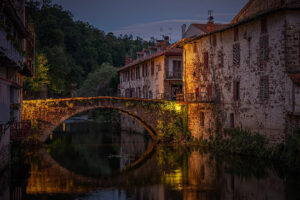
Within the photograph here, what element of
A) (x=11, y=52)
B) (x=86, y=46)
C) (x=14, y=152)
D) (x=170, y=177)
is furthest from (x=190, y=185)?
(x=86, y=46)

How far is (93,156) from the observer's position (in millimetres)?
32125

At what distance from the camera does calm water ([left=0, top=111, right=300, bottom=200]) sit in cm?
1977

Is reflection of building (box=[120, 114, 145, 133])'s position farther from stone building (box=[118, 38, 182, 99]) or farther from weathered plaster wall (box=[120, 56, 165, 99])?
weathered plaster wall (box=[120, 56, 165, 99])

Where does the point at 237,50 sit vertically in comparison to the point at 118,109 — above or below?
above

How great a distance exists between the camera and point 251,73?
30.7 meters

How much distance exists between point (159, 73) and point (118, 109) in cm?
986

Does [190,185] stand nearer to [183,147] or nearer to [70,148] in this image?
[183,147]

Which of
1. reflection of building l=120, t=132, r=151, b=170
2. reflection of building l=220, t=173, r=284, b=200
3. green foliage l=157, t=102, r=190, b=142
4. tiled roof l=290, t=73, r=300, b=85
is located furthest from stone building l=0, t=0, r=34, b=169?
tiled roof l=290, t=73, r=300, b=85

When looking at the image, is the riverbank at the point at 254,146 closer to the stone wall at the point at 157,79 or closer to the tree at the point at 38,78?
the stone wall at the point at 157,79

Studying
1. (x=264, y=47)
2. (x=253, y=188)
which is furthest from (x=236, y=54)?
(x=253, y=188)

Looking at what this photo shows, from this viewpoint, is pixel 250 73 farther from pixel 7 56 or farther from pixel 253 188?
pixel 7 56

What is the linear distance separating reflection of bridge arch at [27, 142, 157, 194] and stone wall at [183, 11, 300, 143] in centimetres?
840

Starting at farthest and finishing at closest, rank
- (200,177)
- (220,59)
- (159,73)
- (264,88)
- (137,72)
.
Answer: (137,72) → (159,73) → (220,59) → (264,88) → (200,177)

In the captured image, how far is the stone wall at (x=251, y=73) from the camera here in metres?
27.3
